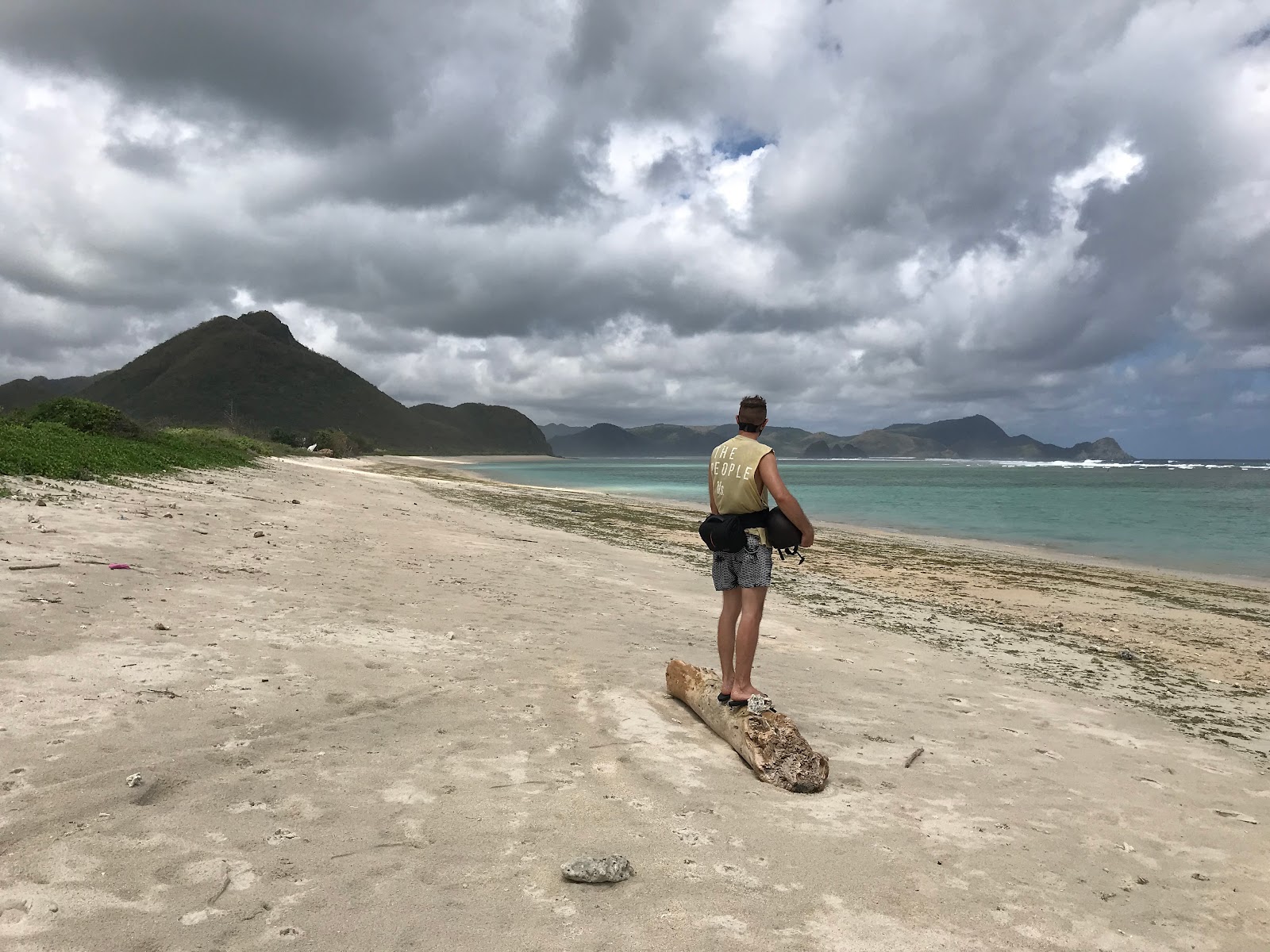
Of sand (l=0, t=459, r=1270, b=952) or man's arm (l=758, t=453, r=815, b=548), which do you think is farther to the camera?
man's arm (l=758, t=453, r=815, b=548)

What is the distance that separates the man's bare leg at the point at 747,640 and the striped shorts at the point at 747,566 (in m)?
0.07

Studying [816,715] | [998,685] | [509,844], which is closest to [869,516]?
[998,685]

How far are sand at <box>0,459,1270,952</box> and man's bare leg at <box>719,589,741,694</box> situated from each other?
1.80 feet

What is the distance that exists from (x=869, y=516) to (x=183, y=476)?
3243cm

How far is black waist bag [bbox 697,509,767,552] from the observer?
209 inches

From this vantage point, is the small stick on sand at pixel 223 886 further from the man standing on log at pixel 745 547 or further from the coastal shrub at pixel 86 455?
the coastal shrub at pixel 86 455

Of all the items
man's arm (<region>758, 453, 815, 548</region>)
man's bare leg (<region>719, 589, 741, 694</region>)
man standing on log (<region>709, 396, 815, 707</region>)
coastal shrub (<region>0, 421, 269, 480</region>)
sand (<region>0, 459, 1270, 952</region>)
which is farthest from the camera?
coastal shrub (<region>0, 421, 269, 480</region>)

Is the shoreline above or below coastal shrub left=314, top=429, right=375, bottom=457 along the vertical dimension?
below

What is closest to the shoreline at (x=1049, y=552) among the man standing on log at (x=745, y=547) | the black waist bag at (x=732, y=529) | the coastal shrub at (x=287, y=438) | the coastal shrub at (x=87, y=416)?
the man standing on log at (x=745, y=547)

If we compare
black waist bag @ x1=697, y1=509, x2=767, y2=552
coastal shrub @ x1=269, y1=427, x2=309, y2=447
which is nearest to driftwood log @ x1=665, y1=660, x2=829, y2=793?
black waist bag @ x1=697, y1=509, x2=767, y2=552

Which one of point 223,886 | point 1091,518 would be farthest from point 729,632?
point 1091,518

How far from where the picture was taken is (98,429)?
2528 centimetres

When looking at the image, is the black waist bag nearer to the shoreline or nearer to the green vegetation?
the green vegetation

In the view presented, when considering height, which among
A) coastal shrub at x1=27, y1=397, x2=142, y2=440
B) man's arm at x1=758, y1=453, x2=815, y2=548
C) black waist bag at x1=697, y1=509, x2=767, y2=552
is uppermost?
coastal shrub at x1=27, y1=397, x2=142, y2=440
